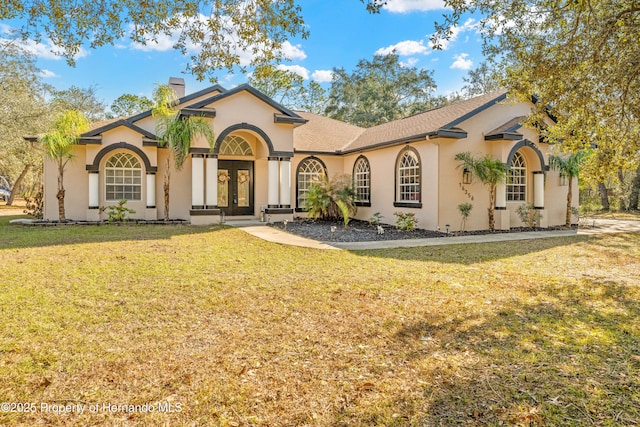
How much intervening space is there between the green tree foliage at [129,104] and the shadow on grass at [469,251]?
3047 centimetres

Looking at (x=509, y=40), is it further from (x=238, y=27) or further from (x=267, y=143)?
(x=267, y=143)

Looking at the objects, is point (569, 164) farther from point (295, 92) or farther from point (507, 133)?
point (295, 92)

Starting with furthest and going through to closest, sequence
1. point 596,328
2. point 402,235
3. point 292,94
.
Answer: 1. point 292,94
2. point 402,235
3. point 596,328

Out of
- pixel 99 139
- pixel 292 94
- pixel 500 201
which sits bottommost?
pixel 500 201

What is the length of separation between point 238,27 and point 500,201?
11.6 metres

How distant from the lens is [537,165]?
1502cm

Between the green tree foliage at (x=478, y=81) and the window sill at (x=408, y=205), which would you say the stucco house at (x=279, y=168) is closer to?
the window sill at (x=408, y=205)

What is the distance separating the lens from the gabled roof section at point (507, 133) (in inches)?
534

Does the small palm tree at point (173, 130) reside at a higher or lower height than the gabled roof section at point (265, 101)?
lower

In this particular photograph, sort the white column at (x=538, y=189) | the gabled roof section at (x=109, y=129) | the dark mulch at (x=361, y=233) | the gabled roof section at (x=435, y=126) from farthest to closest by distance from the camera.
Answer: the white column at (x=538, y=189) → the gabled roof section at (x=109, y=129) → the gabled roof section at (x=435, y=126) → the dark mulch at (x=361, y=233)

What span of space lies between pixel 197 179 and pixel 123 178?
354cm

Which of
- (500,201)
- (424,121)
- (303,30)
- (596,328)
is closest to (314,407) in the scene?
(596,328)

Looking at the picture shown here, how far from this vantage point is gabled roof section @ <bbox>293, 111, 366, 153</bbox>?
18312 mm

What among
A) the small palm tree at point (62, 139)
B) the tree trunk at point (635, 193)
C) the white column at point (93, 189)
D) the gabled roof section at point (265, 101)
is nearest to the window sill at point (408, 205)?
the gabled roof section at point (265, 101)
